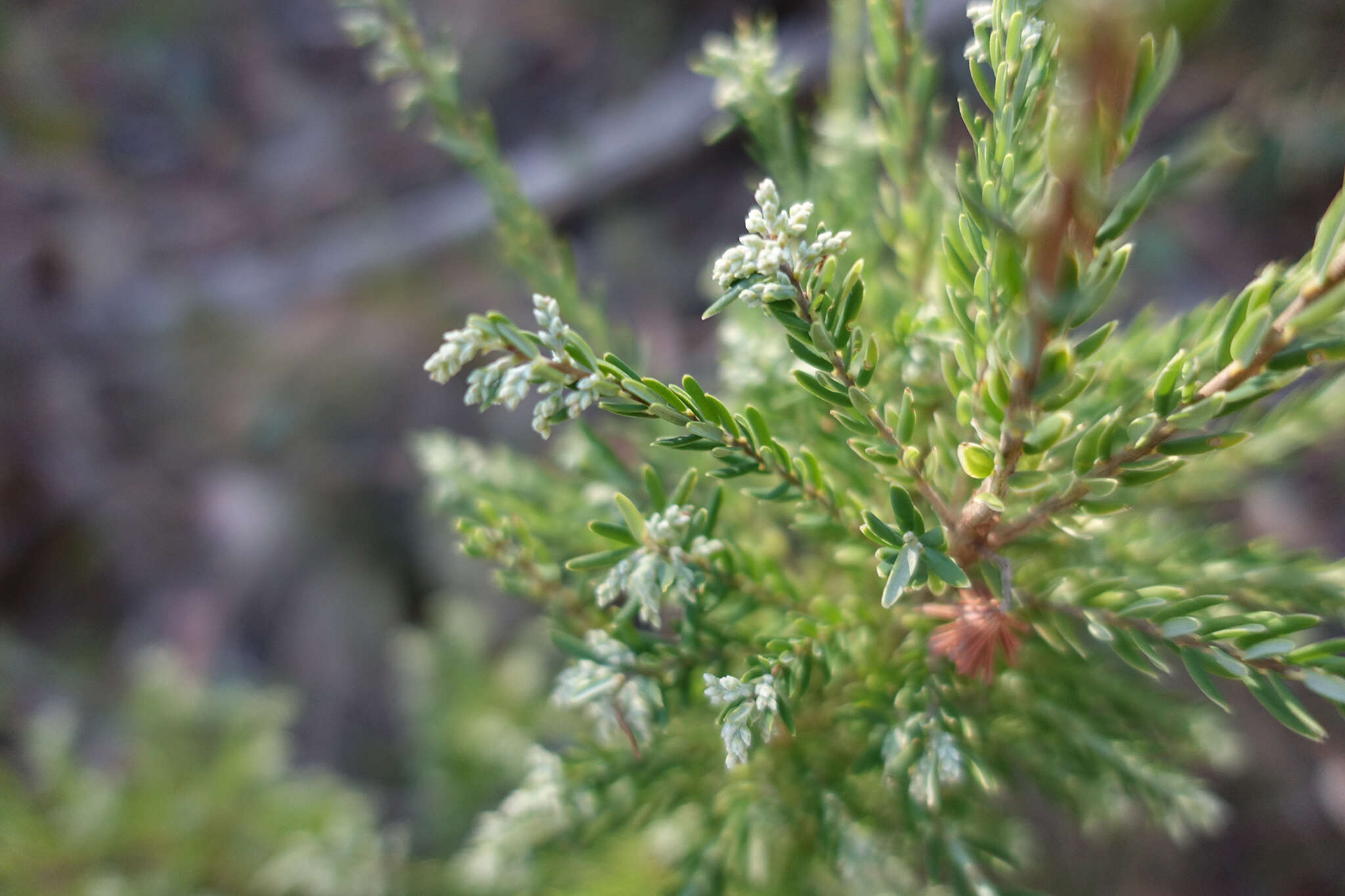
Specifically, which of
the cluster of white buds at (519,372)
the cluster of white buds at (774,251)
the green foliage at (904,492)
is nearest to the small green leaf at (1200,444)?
the green foliage at (904,492)

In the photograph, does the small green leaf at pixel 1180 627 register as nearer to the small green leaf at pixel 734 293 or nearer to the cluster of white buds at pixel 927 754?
the cluster of white buds at pixel 927 754

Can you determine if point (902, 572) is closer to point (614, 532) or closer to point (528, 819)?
point (614, 532)

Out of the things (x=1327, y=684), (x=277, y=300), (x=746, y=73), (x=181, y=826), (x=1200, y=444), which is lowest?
(x=1327, y=684)

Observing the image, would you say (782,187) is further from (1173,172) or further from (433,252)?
(433,252)

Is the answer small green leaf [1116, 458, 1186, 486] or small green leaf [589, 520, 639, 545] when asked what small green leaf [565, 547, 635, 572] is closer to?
small green leaf [589, 520, 639, 545]

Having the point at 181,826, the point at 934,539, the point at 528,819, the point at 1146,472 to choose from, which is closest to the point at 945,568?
the point at 934,539
